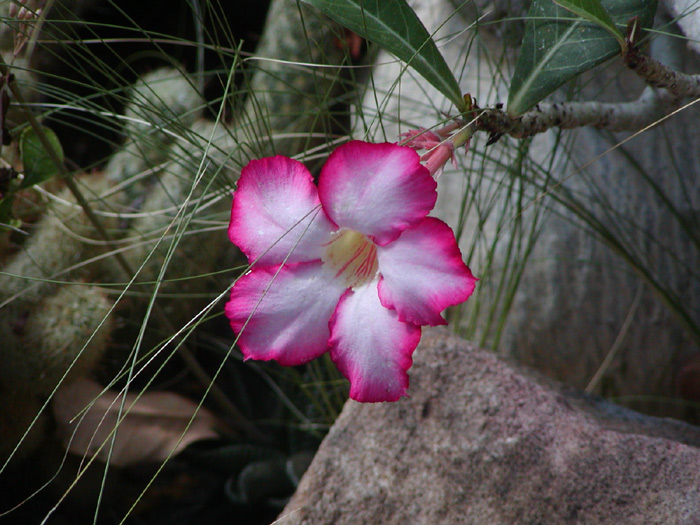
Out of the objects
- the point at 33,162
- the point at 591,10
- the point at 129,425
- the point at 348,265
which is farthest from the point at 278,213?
the point at 129,425

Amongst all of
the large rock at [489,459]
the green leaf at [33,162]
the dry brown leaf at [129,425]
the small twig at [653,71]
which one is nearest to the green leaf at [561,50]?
the small twig at [653,71]

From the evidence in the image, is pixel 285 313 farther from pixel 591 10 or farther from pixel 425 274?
pixel 591 10

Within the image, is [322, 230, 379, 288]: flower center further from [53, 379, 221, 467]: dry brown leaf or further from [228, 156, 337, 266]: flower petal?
[53, 379, 221, 467]: dry brown leaf

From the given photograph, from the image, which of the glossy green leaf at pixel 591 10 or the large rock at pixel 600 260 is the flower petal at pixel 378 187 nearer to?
the glossy green leaf at pixel 591 10

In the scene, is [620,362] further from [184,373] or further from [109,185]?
[109,185]

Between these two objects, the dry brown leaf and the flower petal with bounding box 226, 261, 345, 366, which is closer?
the flower petal with bounding box 226, 261, 345, 366

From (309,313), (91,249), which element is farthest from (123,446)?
(309,313)

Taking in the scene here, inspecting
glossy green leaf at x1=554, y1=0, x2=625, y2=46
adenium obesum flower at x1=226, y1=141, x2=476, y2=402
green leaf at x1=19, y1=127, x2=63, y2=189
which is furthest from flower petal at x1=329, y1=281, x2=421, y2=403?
green leaf at x1=19, y1=127, x2=63, y2=189
